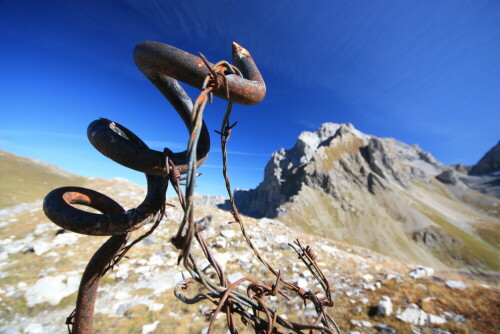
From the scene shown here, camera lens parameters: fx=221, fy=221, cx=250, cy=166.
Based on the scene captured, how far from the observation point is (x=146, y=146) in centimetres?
201

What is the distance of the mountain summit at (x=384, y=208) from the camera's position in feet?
206

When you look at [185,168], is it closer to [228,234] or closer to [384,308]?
[384,308]

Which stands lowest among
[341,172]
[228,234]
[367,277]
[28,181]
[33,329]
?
[33,329]

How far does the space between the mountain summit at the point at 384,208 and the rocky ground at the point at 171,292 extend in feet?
188

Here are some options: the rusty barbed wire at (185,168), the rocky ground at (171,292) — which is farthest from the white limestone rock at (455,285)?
the rusty barbed wire at (185,168)

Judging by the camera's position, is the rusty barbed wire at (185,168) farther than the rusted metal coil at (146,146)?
No

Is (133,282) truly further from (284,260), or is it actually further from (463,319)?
(463,319)

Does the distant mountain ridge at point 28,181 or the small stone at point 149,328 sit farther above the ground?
the distant mountain ridge at point 28,181

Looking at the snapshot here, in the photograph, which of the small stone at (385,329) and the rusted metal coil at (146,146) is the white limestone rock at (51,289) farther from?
the small stone at (385,329)

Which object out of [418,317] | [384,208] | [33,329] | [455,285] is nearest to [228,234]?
[33,329]

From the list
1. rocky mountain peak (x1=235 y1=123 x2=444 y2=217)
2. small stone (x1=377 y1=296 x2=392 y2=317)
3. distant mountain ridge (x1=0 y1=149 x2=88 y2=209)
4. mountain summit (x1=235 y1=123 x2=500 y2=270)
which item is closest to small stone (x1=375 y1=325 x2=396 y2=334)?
small stone (x1=377 y1=296 x2=392 y2=317)

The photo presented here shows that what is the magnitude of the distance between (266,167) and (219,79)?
177m

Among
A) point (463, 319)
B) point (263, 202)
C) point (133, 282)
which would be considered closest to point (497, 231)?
point (263, 202)

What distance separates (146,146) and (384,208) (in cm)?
8829
